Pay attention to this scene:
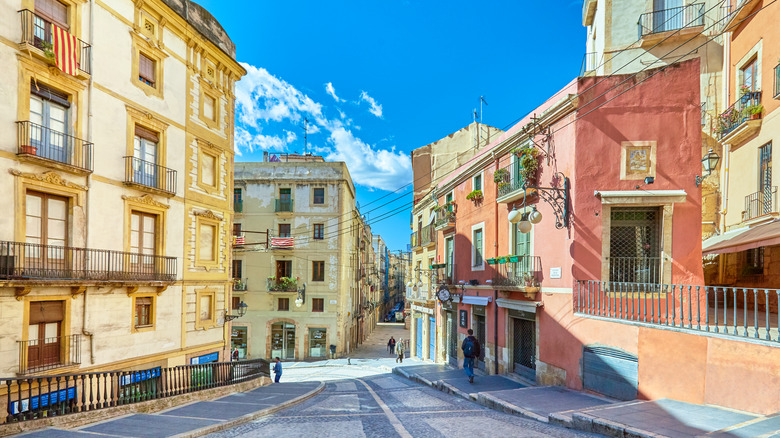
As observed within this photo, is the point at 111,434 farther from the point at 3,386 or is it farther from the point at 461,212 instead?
the point at 461,212

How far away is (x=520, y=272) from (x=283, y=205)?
73.4ft

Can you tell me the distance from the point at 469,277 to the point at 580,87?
10052 millimetres

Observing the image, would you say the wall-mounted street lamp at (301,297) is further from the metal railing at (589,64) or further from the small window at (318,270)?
the metal railing at (589,64)

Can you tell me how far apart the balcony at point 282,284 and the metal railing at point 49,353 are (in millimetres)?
19093

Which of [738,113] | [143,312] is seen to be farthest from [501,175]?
[143,312]

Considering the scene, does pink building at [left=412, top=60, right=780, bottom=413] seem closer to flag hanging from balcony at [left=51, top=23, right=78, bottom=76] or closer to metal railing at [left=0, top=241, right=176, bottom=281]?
metal railing at [left=0, top=241, right=176, bottom=281]

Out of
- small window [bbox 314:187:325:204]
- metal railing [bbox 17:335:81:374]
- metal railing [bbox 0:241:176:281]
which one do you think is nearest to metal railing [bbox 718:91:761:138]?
metal railing [bbox 0:241:176:281]

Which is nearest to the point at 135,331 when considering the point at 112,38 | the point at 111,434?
the point at 111,434

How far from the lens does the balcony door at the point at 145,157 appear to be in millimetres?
14945

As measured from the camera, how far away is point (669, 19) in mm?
16391

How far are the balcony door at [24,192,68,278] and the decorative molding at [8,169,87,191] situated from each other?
438 millimetres

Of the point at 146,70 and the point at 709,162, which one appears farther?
the point at 146,70

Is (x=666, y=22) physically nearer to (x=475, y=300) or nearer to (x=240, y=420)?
(x=475, y=300)

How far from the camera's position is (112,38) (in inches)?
551
